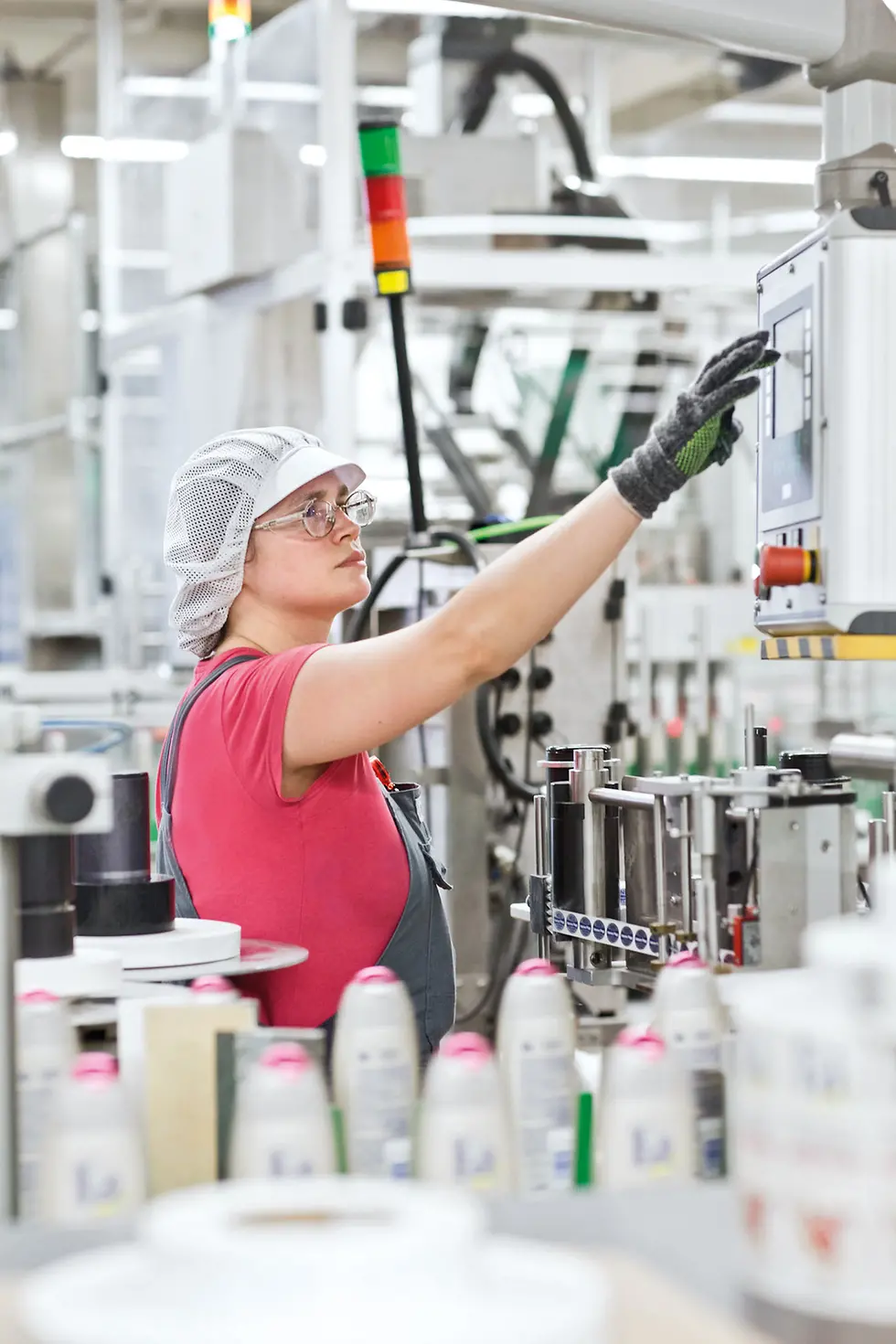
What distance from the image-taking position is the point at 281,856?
242 centimetres

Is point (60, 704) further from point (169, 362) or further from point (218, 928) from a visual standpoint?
point (218, 928)

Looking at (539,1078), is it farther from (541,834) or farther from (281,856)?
(541,834)

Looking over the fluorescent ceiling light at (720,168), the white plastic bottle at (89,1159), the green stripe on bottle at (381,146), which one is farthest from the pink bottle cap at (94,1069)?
the fluorescent ceiling light at (720,168)

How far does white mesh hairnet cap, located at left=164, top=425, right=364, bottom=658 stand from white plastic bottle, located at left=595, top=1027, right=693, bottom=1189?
4.77 ft

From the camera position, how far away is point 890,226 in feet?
6.35

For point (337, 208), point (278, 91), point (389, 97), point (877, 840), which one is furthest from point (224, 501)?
point (389, 97)

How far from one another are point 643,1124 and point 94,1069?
42 cm

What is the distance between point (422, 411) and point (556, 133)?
154 cm

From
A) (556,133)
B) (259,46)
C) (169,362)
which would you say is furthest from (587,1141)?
(556,133)

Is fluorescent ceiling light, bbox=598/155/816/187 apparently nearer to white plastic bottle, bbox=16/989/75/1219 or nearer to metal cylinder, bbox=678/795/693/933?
metal cylinder, bbox=678/795/693/933

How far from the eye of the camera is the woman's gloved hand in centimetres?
207

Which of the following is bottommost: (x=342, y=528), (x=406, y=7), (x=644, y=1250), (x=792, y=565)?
(x=644, y=1250)

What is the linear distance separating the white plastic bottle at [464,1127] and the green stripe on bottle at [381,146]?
225cm

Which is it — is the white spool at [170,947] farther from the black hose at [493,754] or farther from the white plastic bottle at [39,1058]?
the black hose at [493,754]
